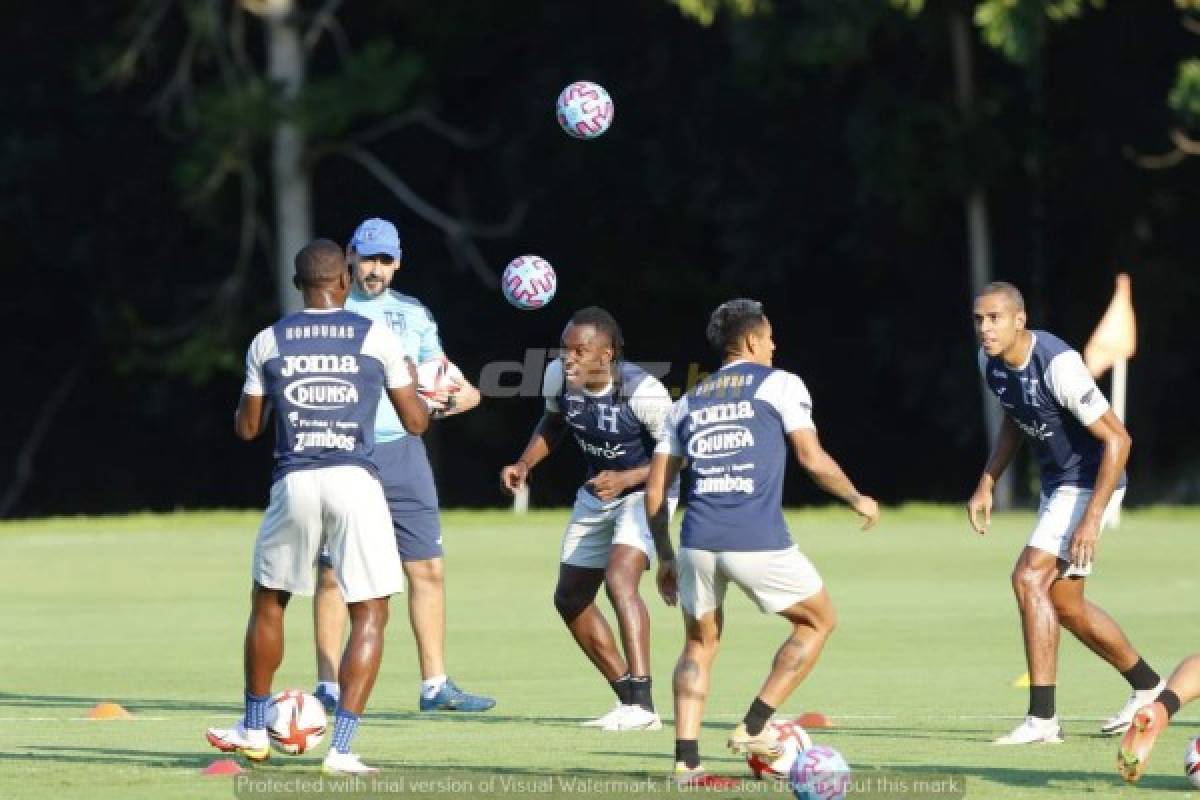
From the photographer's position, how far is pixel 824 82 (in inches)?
1575

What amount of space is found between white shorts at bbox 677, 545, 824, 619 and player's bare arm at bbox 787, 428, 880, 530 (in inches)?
12.3

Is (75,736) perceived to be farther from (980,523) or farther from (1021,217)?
(1021,217)

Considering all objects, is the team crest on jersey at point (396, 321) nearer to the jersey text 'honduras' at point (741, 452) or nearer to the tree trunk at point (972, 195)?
the jersey text 'honduras' at point (741, 452)

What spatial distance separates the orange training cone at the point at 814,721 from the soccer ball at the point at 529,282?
433 cm

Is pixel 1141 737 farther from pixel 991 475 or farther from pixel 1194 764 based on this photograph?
pixel 991 475

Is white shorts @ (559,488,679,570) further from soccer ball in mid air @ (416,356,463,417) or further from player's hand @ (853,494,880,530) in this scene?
player's hand @ (853,494,880,530)

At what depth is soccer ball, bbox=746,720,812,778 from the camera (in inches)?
398

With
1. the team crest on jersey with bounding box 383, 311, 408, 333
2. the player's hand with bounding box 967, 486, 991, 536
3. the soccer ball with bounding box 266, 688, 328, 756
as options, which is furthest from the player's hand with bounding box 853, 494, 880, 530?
the team crest on jersey with bounding box 383, 311, 408, 333

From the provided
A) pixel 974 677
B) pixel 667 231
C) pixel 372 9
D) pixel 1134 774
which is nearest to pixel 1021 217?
pixel 667 231

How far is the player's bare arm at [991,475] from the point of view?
12656 millimetres

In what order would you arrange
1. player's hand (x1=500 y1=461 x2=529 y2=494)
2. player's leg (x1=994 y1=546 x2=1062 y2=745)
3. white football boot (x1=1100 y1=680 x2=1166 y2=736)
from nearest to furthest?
player's leg (x1=994 y1=546 x2=1062 y2=745), white football boot (x1=1100 y1=680 x2=1166 y2=736), player's hand (x1=500 y1=461 x2=529 y2=494)

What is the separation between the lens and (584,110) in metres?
17.8

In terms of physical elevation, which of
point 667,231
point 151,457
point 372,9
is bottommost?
point 151,457

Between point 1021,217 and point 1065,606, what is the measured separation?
88.3 ft
